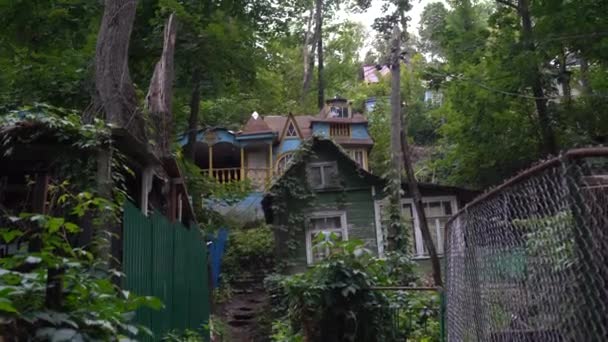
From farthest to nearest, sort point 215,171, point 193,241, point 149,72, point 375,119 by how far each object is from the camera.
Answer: point 375,119, point 215,171, point 149,72, point 193,241

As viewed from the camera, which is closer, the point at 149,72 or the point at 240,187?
the point at 149,72

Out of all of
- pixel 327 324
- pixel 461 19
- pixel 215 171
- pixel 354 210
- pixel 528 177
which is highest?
pixel 461 19

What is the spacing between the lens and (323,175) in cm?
1769

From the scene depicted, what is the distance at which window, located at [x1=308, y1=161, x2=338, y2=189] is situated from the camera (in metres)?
17.6

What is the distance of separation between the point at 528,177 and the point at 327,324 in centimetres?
544

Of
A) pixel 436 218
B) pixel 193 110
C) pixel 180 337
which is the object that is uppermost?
pixel 193 110

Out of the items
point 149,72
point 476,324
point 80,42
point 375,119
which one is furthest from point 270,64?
point 375,119

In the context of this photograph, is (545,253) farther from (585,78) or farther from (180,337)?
(585,78)

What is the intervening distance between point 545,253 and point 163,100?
22.3 feet

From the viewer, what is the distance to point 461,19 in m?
15.2

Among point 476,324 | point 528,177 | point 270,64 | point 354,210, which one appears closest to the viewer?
point 528,177

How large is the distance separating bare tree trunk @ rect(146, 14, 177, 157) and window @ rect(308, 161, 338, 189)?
30.2 ft

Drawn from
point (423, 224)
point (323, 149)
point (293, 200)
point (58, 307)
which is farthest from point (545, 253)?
point (323, 149)

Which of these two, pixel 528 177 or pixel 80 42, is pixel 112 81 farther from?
pixel 528 177
